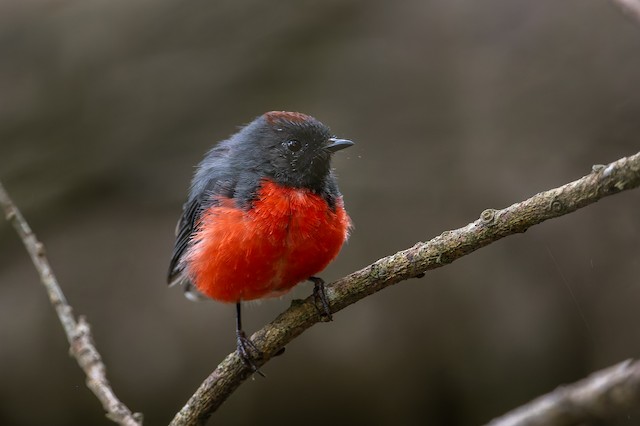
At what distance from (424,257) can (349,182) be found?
3.54 metres

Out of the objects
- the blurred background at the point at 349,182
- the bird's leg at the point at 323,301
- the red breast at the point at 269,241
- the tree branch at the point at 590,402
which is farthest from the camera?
the blurred background at the point at 349,182

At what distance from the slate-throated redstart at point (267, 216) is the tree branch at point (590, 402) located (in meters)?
2.01

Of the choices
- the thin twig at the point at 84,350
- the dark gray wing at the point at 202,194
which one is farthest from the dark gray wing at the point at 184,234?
the thin twig at the point at 84,350

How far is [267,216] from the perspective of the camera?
3.67 metres

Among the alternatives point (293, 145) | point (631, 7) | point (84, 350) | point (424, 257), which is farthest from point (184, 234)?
point (631, 7)

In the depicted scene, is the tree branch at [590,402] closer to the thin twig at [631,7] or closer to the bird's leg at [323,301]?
the thin twig at [631,7]

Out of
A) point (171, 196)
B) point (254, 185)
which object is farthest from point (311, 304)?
point (171, 196)

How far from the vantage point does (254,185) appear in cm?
386

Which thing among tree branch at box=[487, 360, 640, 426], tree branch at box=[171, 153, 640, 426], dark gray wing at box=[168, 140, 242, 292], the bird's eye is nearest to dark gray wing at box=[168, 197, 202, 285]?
dark gray wing at box=[168, 140, 242, 292]

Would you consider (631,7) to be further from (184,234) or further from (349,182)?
(349,182)

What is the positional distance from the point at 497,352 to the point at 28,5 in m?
5.24

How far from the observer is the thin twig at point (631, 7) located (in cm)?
153

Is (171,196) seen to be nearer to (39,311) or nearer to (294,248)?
(39,311)

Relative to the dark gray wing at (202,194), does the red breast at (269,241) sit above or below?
below
